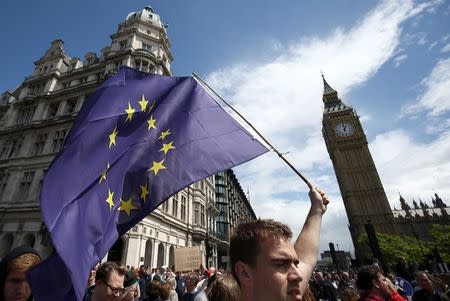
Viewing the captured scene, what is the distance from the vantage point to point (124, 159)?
3.81m

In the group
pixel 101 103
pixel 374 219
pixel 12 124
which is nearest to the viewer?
pixel 101 103

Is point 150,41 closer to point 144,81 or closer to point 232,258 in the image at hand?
point 144,81

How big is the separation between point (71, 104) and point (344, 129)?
85466 millimetres

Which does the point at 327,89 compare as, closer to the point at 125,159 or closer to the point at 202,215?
the point at 202,215

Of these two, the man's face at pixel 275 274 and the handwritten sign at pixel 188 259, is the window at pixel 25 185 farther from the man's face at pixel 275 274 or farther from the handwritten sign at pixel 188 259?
the man's face at pixel 275 274

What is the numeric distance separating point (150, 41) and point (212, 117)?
2941 cm

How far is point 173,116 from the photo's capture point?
13.8ft

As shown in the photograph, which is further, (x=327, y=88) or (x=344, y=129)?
(x=327, y=88)

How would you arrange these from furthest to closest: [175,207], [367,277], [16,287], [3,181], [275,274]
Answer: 1. [175,207]
2. [3,181]
3. [367,277]
4. [16,287]
5. [275,274]

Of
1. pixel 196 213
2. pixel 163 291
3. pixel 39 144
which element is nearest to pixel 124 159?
pixel 163 291

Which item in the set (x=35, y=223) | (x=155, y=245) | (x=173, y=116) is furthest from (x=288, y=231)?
(x=35, y=223)

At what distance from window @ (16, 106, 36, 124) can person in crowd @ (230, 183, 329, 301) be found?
3494 cm

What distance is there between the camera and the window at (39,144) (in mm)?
25734

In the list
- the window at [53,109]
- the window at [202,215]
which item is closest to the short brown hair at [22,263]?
the window at [202,215]
